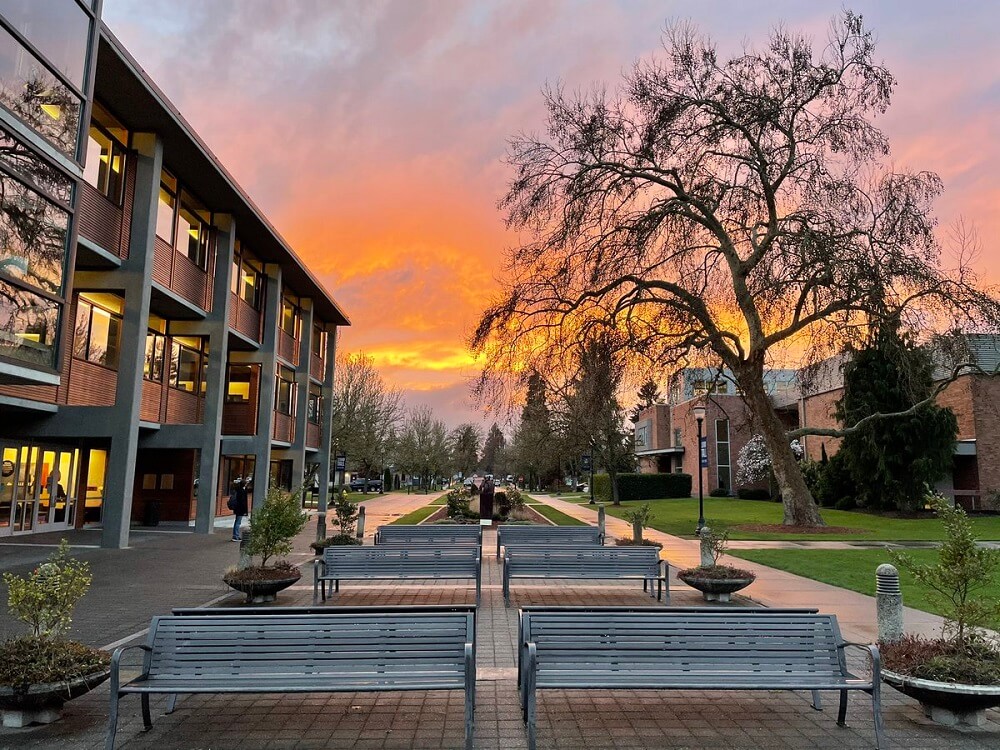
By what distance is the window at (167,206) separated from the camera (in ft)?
68.1

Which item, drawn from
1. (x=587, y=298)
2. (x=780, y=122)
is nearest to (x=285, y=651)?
(x=587, y=298)

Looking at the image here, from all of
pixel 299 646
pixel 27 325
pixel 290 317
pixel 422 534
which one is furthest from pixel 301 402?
pixel 299 646

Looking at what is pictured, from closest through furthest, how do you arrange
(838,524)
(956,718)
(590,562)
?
(956,718)
(590,562)
(838,524)

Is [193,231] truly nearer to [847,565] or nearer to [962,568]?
[847,565]

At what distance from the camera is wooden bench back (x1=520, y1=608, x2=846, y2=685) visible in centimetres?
503

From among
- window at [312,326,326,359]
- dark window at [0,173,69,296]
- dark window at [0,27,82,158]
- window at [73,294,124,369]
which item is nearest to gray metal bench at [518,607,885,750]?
dark window at [0,173,69,296]

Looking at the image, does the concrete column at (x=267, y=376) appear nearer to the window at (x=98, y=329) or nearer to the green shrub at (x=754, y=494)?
the window at (x=98, y=329)

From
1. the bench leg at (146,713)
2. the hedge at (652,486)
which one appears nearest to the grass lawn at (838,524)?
the hedge at (652,486)

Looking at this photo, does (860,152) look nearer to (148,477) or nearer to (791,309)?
(791,309)

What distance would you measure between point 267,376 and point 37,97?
1634 cm

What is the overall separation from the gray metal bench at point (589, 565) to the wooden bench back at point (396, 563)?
0.63 metres

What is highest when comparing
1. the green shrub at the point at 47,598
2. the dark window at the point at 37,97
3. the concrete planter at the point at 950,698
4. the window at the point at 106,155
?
the window at the point at 106,155

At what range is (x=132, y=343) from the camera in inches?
698

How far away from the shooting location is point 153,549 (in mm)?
17094
